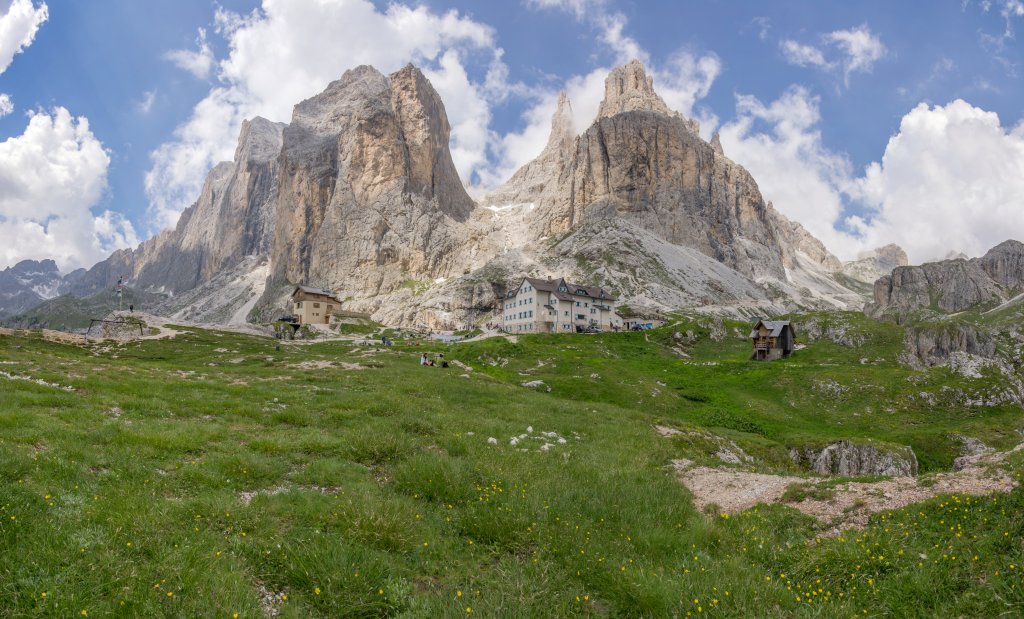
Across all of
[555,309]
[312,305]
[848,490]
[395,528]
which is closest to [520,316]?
[555,309]

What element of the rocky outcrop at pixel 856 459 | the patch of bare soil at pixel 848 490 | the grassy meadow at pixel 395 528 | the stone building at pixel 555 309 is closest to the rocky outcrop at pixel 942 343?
the rocky outcrop at pixel 856 459

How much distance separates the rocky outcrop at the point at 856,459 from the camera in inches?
1214

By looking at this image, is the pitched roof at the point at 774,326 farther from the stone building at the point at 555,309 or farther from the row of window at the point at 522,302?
the row of window at the point at 522,302

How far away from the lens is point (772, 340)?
7894cm

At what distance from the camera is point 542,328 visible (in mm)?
119875

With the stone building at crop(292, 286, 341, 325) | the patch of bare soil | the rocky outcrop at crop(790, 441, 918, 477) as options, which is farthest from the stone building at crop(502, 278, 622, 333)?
the patch of bare soil

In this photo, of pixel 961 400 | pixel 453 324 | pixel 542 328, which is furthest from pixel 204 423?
pixel 453 324

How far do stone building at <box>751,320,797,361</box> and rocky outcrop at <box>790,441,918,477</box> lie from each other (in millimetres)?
46175

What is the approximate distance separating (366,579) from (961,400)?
59.9m

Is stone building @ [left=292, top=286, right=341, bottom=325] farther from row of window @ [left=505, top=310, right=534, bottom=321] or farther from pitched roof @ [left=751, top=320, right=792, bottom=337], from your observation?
pitched roof @ [left=751, top=320, right=792, bottom=337]

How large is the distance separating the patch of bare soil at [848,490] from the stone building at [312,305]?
12271 centimetres

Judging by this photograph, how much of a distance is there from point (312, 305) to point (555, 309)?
64.0m

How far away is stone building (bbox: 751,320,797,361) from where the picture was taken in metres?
76.8

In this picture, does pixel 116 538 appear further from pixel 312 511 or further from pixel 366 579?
pixel 366 579
